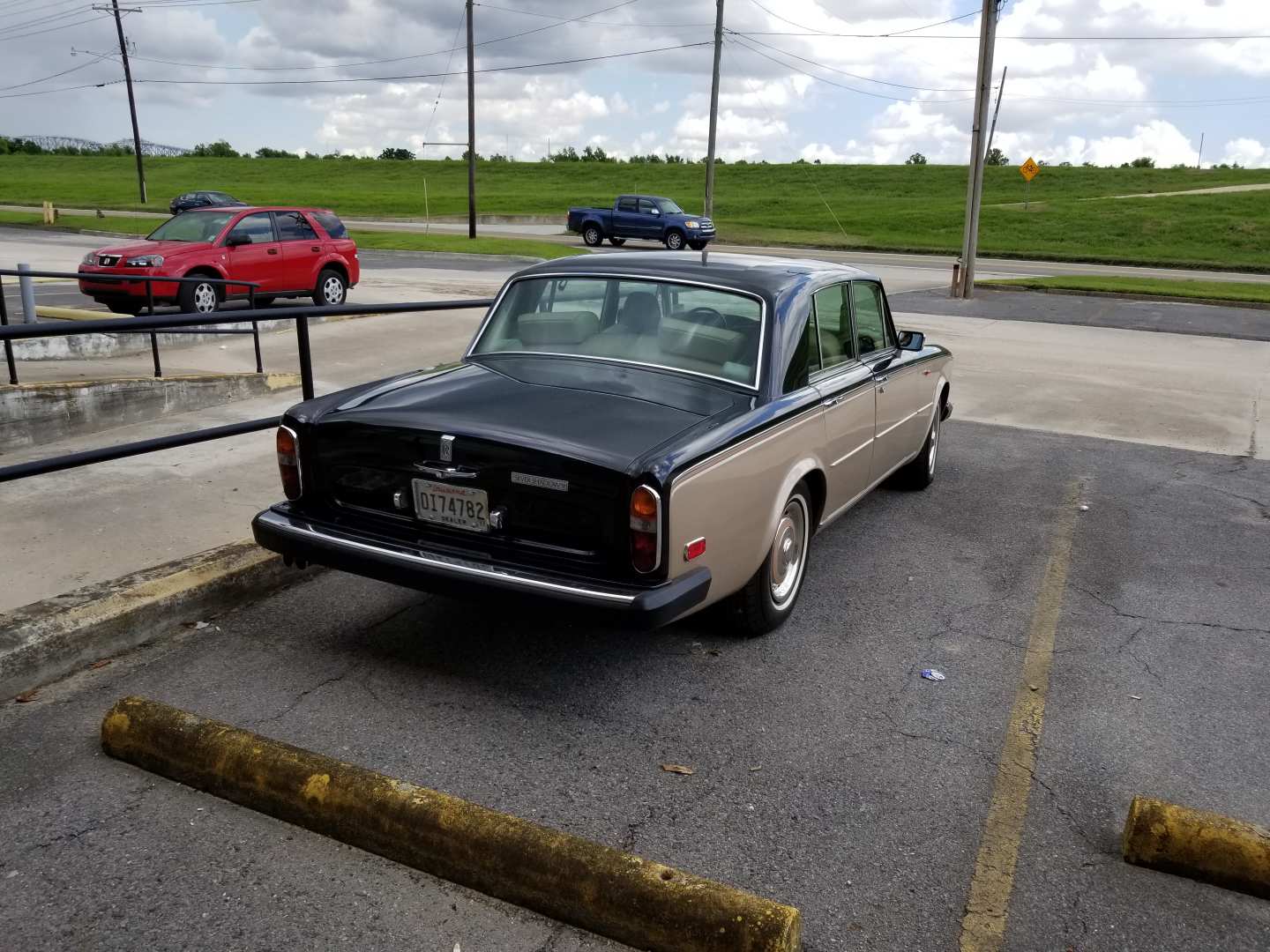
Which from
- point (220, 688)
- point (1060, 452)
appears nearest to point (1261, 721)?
point (220, 688)

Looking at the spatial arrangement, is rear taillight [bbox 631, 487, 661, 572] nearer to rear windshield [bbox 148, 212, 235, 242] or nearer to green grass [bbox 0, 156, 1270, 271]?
rear windshield [bbox 148, 212, 235, 242]

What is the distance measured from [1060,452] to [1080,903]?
624 centimetres

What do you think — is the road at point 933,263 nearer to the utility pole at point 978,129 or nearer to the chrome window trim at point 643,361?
the utility pole at point 978,129

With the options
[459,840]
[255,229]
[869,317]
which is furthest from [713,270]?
[255,229]

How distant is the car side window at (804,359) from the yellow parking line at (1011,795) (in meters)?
1.52

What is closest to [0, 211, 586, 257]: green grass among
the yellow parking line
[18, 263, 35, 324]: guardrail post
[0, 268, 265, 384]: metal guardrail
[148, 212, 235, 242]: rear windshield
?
[148, 212, 235, 242]: rear windshield

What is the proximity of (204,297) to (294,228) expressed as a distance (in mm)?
2335

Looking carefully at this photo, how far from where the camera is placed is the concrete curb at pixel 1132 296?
2212cm

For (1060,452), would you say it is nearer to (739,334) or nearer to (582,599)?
(739,334)

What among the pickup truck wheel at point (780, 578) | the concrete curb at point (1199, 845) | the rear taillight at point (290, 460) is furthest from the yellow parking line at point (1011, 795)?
the rear taillight at point (290, 460)

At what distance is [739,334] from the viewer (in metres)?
4.78

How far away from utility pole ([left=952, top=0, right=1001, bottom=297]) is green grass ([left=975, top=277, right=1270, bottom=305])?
280 centimetres

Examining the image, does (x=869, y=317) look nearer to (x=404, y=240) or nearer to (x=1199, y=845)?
(x=1199, y=845)

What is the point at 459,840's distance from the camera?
2902mm
